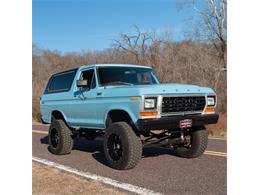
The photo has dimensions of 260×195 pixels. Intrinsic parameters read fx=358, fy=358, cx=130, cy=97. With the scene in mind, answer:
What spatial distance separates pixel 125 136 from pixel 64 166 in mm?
1644

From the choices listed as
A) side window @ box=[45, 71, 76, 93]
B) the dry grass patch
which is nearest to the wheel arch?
the dry grass patch

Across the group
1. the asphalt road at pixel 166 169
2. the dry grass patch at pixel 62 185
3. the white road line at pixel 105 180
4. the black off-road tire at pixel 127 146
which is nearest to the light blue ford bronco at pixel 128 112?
the black off-road tire at pixel 127 146

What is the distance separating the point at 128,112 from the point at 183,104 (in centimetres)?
107

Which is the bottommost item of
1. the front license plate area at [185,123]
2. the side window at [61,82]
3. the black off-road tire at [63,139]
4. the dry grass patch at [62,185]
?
the dry grass patch at [62,185]

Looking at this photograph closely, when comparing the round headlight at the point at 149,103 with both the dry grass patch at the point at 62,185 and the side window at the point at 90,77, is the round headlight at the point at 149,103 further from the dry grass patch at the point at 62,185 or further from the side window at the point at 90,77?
the side window at the point at 90,77

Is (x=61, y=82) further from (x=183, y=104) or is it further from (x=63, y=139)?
(x=183, y=104)

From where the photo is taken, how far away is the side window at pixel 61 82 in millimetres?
9062

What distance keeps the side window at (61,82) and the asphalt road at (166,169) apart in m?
1.67

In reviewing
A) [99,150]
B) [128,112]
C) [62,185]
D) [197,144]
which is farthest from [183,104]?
[99,150]

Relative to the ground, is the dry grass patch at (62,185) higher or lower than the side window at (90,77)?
lower
